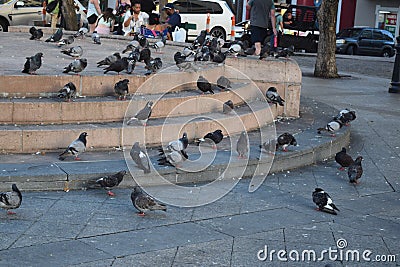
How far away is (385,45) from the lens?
112 feet

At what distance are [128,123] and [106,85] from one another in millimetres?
932

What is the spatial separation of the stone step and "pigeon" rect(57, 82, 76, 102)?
38 centimetres

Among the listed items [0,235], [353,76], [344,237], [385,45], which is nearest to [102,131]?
[0,235]

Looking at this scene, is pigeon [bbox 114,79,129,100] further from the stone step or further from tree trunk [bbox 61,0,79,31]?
tree trunk [bbox 61,0,79,31]

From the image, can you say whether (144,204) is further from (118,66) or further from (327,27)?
(327,27)

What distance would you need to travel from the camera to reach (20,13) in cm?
2464

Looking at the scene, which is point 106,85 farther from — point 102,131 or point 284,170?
point 284,170

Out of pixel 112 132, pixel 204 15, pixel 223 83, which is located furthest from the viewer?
pixel 204 15

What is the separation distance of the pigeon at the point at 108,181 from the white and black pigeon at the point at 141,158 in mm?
369

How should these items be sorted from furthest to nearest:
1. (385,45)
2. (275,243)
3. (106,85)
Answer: (385,45), (106,85), (275,243)

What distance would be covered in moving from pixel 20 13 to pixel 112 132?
17.4 m

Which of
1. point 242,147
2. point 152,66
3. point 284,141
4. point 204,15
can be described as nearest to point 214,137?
point 242,147

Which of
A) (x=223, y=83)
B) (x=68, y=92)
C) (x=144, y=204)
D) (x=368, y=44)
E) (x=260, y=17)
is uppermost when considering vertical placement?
(x=260, y=17)

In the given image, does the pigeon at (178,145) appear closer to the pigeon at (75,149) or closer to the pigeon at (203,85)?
the pigeon at (75,149)
